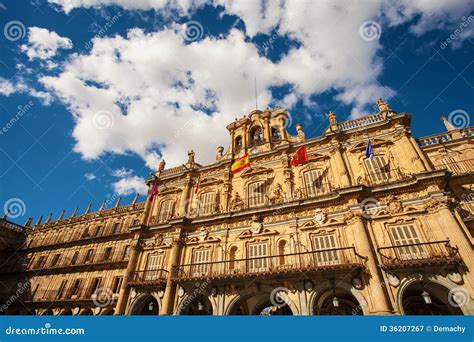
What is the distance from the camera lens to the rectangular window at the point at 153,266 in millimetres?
17853

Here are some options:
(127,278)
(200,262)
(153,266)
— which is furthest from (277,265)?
(127,278)

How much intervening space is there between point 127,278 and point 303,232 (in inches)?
516

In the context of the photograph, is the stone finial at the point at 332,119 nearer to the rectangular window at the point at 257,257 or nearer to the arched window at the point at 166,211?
the rectangular window at the point at 257,257

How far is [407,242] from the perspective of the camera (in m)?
13.3

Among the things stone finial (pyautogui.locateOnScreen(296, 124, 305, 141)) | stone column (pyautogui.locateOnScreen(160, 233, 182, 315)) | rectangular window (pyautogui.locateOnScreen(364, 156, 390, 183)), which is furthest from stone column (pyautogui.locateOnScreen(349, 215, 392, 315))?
stone column (pyautogui.locateOnScreen(160, 233, 182, 315))

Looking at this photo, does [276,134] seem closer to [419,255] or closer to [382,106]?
[382,106]

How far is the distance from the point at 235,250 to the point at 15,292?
1098 inches

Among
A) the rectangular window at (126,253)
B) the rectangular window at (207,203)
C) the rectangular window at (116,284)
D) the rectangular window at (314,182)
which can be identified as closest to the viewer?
A: the rectangular window at (314,182)

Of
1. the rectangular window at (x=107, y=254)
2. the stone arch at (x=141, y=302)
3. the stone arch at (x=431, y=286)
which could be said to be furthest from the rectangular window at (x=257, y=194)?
the rectangular window at (x=107, y=254)

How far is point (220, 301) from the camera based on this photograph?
15.0 metres

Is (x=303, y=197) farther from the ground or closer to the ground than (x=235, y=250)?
farther from the ground

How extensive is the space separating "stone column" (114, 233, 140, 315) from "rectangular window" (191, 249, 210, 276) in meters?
5.04

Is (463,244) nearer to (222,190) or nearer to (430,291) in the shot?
(430,291)

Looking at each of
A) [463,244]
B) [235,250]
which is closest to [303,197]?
[235,250]
